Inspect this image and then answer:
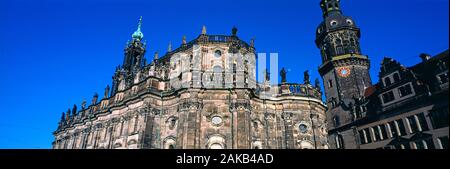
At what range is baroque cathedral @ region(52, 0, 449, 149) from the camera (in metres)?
25.8

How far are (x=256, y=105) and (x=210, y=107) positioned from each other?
6.23 m

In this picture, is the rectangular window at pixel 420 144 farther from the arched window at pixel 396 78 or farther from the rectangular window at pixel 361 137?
the rectangular window at pixel 361 137

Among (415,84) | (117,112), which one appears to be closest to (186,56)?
(117,112)

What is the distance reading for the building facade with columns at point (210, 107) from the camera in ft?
96.1

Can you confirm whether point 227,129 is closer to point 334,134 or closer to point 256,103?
point 256,103

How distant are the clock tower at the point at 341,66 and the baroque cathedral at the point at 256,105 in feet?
0.49

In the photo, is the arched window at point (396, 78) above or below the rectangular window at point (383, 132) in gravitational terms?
above

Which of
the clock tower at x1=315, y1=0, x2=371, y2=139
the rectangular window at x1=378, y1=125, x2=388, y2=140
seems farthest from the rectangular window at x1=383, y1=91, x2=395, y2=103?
the clock tower at x1=315, y1=0, x2=371, y2=139

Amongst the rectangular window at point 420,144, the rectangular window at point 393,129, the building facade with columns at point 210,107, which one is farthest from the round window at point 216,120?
the rectangular window at point 420,144

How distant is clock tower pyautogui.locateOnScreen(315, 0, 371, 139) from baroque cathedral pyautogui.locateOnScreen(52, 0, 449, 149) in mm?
150

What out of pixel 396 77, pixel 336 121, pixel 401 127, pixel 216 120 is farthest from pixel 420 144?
pixel 216 120
